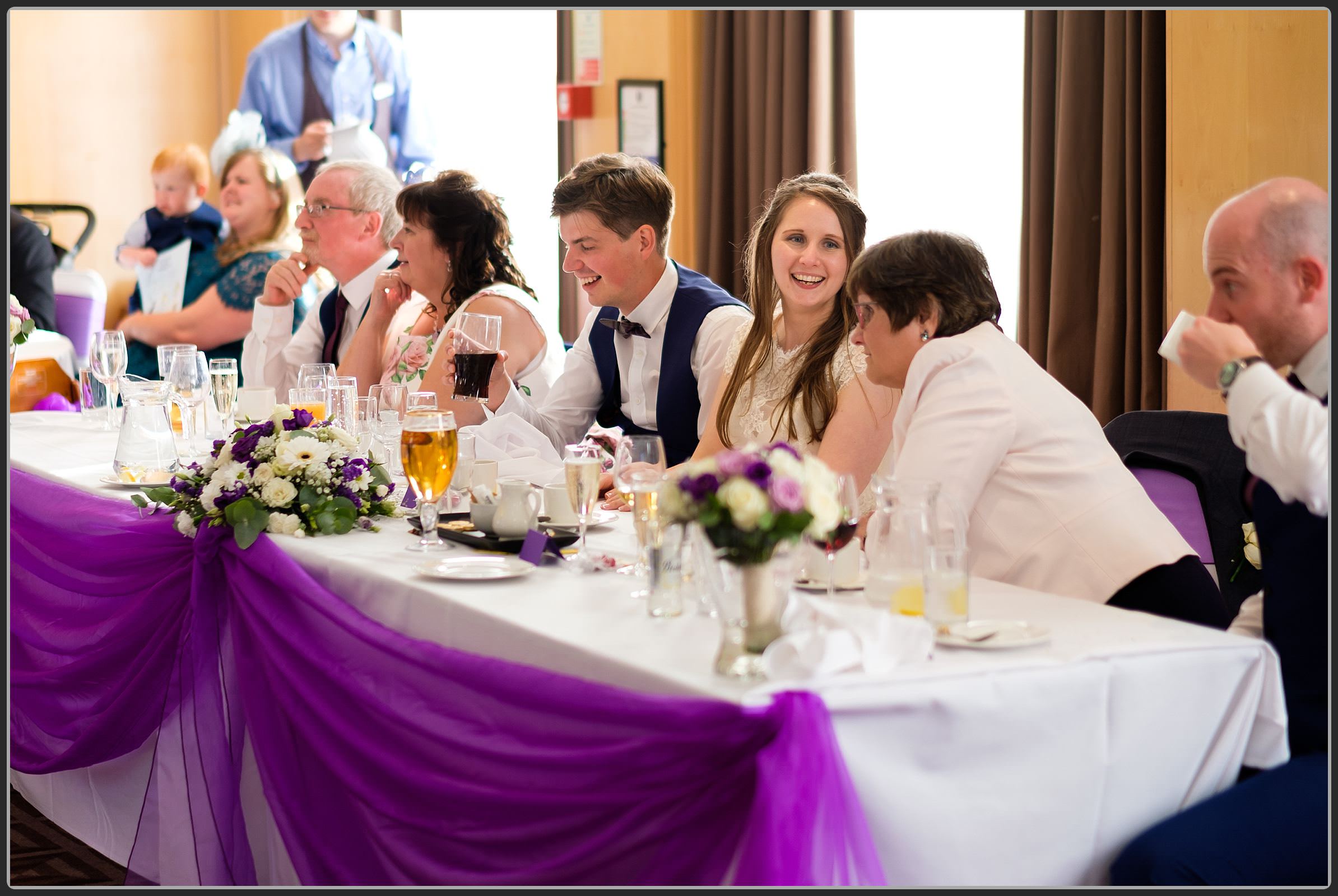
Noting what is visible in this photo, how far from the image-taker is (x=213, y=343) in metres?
5.90

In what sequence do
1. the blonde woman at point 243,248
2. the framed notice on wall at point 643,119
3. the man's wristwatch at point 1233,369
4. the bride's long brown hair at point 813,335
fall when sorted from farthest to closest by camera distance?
the framed notice on wall at point 643,119 → the blonde woman at point 243,248 → the bride's long brown hair at point 813,335 → the man's wristwatch at point 1233,369

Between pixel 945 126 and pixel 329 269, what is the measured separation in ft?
7.58

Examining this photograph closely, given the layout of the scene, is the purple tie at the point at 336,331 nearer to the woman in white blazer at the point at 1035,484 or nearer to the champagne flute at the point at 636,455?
the champagne flute at the point at 636,455

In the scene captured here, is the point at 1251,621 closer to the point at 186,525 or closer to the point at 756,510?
the point at 756,510

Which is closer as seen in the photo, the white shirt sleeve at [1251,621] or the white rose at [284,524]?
the white shirt sleeve at [1251,621]

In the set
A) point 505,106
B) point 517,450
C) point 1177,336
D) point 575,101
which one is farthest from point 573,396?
point 505,106

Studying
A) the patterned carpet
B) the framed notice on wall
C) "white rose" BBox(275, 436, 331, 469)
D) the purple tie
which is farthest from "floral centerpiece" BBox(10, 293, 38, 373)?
the framed notice on wall

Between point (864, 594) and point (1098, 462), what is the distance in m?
0.52

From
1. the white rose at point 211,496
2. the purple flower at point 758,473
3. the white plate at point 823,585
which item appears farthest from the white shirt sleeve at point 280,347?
the purple flower at point 758,473

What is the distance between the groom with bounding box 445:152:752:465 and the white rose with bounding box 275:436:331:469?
930mm

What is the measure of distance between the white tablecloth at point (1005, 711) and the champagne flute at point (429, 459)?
271mm

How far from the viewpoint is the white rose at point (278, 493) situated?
2238 mm

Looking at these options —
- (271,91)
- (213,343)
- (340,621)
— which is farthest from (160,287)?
(340,621)

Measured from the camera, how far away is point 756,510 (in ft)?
4.53
